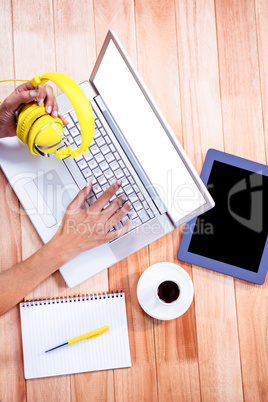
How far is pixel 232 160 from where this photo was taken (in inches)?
39.6

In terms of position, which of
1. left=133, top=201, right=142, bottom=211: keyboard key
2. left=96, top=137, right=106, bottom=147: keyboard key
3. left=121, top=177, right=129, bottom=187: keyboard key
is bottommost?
left=133, top=201, right=142, bottom=211: keyboard key

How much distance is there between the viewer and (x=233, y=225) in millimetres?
979

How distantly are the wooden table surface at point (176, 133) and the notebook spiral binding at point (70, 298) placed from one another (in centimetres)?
1

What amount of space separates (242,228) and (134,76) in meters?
0.46

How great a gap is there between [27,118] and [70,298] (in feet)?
1.42

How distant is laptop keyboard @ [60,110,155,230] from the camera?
2.94ft

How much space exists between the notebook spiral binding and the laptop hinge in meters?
0.25

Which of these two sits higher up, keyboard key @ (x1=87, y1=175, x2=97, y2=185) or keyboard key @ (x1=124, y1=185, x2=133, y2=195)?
keyboard key @ (x1=87, y1=175, x2=97, y2=185)

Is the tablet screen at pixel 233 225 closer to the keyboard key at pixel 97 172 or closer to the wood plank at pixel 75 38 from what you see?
the keyboard key at pixel 97 172

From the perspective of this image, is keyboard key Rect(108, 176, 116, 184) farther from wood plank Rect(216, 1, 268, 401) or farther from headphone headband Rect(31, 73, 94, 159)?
wood plank Rect(216, 1, 268, 401)

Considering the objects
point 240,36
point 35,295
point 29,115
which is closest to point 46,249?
point 35,295

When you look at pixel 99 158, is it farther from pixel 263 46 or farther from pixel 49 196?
pixel 263 46

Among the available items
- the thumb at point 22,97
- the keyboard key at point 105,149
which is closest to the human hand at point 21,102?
the thumb at point 22,97

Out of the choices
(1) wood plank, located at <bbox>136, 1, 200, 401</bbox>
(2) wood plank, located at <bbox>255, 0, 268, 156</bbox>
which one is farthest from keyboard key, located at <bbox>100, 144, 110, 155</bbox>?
(2) wood plank, located at <bbox>255, 0, 268, 156</bbox>
